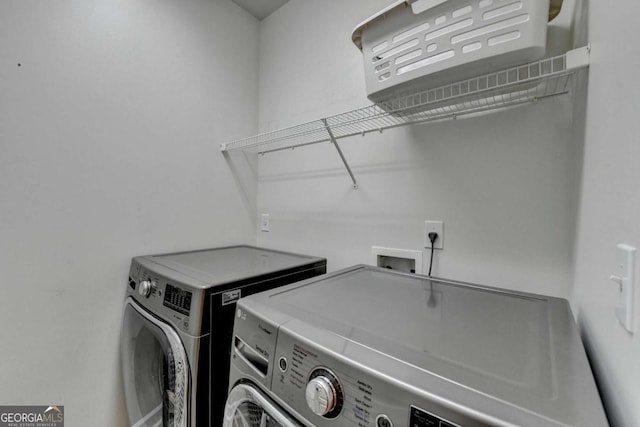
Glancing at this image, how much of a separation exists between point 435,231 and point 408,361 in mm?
749

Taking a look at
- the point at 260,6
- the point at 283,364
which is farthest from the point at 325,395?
the point at 260,6

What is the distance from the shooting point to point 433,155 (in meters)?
1.17

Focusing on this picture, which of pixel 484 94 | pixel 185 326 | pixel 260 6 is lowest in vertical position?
pixel 185 326

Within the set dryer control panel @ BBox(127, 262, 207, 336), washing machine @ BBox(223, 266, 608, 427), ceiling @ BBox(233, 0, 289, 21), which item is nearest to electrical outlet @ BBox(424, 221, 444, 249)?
washing machine @ BBox(223, 266, 608, 427)

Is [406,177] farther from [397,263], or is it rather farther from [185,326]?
[185,326]

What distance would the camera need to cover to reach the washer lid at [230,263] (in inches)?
42.8

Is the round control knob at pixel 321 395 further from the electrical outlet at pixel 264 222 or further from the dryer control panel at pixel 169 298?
the electrical outlet at pixel 264 222

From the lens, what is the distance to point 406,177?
125cm

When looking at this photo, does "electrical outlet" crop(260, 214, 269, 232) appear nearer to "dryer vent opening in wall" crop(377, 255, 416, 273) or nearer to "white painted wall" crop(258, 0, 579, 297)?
"white painted wall" crop(258, 0, 579, 297)

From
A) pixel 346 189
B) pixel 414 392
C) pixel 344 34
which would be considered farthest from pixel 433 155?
pixel 414 392

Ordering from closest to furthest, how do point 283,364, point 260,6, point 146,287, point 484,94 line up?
point 283,364, point 484,94, point 146,287, point 260,6

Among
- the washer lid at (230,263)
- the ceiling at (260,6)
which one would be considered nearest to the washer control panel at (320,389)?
the washer lid at (230,263)

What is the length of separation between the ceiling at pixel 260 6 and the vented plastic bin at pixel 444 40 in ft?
3.80

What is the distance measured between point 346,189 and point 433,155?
463 millimetres
